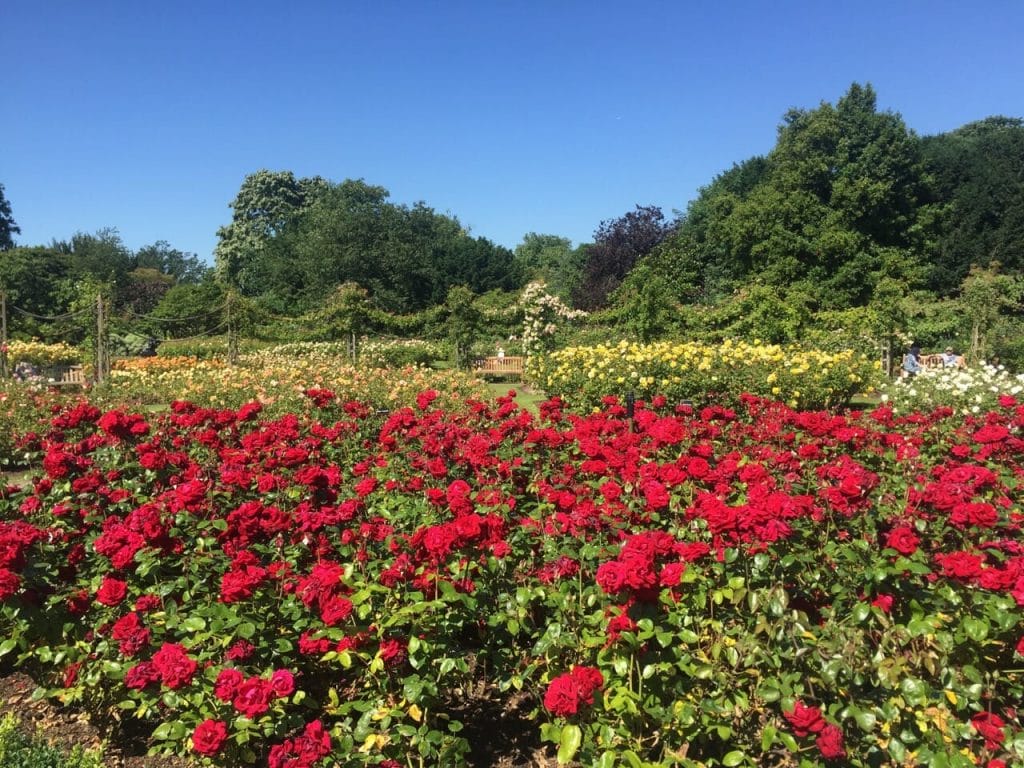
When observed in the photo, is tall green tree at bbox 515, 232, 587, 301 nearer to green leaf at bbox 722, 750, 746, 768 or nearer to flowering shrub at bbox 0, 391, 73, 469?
flowering shrub at bbox 0, 391, 73, 469

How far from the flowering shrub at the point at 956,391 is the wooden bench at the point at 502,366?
12436 mm

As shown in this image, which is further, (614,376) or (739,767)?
(614,376)

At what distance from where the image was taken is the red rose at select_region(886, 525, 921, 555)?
6.44 feet

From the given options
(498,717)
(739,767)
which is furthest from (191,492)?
(739,767)

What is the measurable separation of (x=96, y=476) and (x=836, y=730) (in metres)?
2.92

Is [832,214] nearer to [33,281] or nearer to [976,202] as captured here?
[976,202]

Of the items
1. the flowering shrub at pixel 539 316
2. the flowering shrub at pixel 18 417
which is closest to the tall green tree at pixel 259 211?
the flowering shrub at pixel 539 316

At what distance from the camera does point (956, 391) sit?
24.2ft

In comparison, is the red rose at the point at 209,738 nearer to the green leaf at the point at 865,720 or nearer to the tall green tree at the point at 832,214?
the green leaf at the point at 865,720

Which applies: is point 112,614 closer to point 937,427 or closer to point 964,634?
point 964,634

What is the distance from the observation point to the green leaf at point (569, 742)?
175 cm

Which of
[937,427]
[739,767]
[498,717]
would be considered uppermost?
[937,427]

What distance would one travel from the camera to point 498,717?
2701 millimetres

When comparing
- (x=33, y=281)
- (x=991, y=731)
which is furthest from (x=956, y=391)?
(x=33, y=281)
